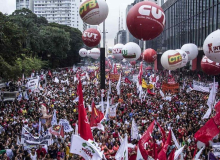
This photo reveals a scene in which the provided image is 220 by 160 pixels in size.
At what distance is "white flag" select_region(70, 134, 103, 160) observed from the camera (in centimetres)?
621

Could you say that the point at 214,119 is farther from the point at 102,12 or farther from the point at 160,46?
the point at 160,46

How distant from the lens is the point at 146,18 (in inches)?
378

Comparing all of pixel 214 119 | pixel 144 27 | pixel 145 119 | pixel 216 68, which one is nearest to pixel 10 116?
pixel 145 119

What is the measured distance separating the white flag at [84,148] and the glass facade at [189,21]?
26.1m

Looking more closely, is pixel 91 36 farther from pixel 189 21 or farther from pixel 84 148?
pixel 189 21

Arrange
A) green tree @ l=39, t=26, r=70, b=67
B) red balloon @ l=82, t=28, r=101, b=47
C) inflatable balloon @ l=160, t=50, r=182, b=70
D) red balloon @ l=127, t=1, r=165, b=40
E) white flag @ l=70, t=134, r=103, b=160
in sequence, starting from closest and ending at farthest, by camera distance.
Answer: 1. white flag @ l=70, t=134, r=103, b=160
2. red balloon @ l=127, t=1, r=165, b=40
3. inflatable balloon @ l=160, t=50, r=182, b=70
4. red balloon @ l=82, t=28, r=101, b=47
5. green tree @ l=39, t=26, r=70, b=67

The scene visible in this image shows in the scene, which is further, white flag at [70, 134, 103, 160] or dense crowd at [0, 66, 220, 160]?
dense crowd at [0, 66, 220, 160]

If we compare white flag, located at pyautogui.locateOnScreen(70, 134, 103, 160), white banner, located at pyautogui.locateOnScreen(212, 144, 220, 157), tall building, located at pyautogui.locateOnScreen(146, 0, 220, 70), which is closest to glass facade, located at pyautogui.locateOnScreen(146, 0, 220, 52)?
tall building, located at pyautogui.locateOnScreen(146, 0, 220, 70)

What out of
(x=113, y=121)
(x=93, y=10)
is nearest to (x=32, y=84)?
(x=93, y=10)

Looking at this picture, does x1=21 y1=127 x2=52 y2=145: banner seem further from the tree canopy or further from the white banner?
the tree canopy

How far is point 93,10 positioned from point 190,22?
27268mm

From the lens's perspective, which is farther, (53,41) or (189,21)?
(53,41)

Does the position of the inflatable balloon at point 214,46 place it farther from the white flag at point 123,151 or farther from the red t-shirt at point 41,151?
the red t-shirt at point 41,151

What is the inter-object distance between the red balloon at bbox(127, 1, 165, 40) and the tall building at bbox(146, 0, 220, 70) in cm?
2112
